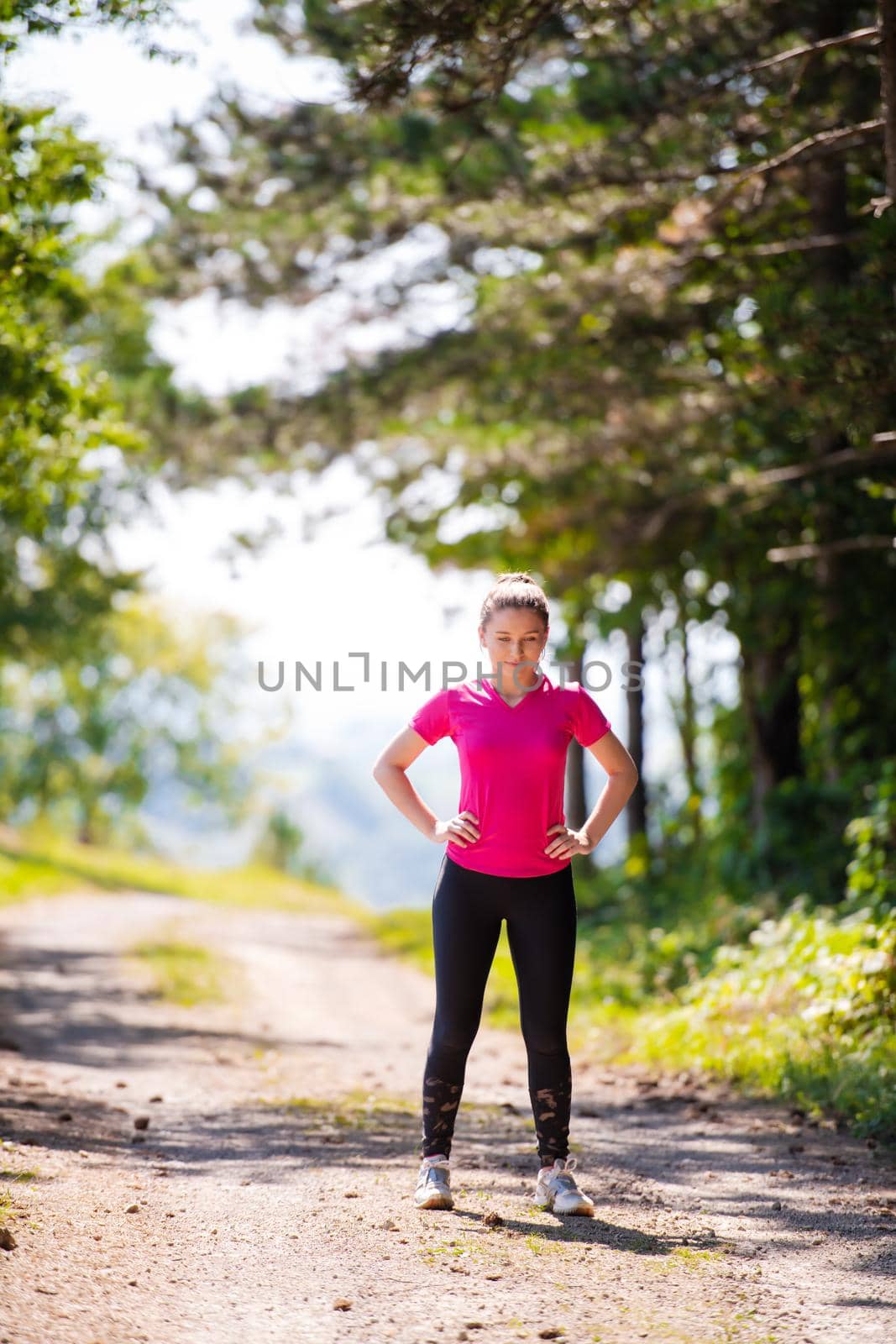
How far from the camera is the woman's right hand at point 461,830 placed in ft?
14.4

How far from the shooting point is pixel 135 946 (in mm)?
14250

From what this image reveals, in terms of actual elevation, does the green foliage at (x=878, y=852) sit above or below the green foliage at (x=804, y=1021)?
above

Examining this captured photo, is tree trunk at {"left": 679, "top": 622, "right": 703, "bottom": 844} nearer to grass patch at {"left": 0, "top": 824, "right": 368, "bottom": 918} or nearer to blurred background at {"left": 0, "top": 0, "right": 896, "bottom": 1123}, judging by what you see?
blurred background at {"left": 0, "top": 0, "right": 896, "bottom": 1123}

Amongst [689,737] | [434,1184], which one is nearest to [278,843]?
[689,737]

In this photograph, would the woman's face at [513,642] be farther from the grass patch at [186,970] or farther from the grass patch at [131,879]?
the grass patch at [131,879]

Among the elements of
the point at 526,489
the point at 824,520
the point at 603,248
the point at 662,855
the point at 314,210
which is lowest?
the point at 662,855

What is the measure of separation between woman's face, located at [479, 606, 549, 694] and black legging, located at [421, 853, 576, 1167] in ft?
2.38

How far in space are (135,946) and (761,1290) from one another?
38.1 ft

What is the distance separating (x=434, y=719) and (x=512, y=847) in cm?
55

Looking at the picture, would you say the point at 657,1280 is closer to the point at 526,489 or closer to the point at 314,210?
the point at 314,210

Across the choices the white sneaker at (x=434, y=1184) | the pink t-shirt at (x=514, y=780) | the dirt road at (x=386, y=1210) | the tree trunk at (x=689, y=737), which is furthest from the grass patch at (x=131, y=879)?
the pink t-shirt at (x=514, y=780)

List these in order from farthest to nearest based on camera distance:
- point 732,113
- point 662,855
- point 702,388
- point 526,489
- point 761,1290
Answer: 1. point 662,855
2. point 526,489
3. point 702,388
4. point 732,113
5. point 761,1290

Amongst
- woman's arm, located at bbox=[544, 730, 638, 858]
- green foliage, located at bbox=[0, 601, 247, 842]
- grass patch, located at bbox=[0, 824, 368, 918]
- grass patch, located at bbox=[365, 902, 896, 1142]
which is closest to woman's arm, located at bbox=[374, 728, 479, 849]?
woman's arm, located at bbox=[544, 730, 638, 858]

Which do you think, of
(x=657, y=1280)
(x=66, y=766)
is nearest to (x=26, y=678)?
(x=66, y=766)
